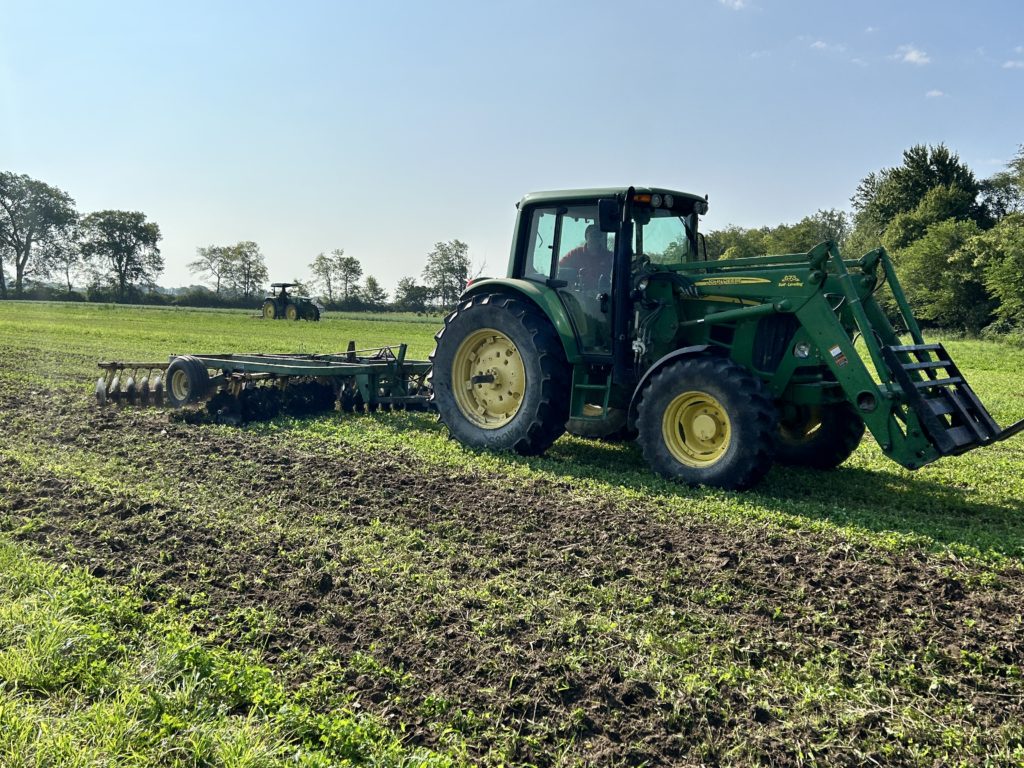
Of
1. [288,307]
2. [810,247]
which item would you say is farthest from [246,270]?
[810,247]

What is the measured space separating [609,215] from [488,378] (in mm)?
2140

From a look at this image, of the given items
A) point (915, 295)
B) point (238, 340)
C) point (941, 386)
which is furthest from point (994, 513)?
point (915, 295)

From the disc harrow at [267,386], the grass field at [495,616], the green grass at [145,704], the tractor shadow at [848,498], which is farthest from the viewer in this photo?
the disc harrow at [267,386]

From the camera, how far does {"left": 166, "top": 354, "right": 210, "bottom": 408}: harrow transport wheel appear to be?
31.4 feet

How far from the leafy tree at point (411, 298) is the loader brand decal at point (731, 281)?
6103 centimetres

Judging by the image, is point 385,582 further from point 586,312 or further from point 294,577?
point 586,312

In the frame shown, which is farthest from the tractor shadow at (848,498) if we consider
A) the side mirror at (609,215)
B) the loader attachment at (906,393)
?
the side mirror at (609,215)

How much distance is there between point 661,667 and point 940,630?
1.49 metres

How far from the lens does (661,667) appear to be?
136 inches

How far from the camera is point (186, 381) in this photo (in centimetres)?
980

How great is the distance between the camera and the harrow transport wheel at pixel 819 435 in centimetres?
725

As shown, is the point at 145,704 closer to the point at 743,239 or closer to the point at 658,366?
the point at 658,366

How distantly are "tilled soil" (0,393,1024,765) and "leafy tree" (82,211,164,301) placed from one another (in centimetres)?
7675

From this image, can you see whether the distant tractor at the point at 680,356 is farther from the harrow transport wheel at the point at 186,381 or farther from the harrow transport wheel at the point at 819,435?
the harrow transport wheel at the point at 186,381
